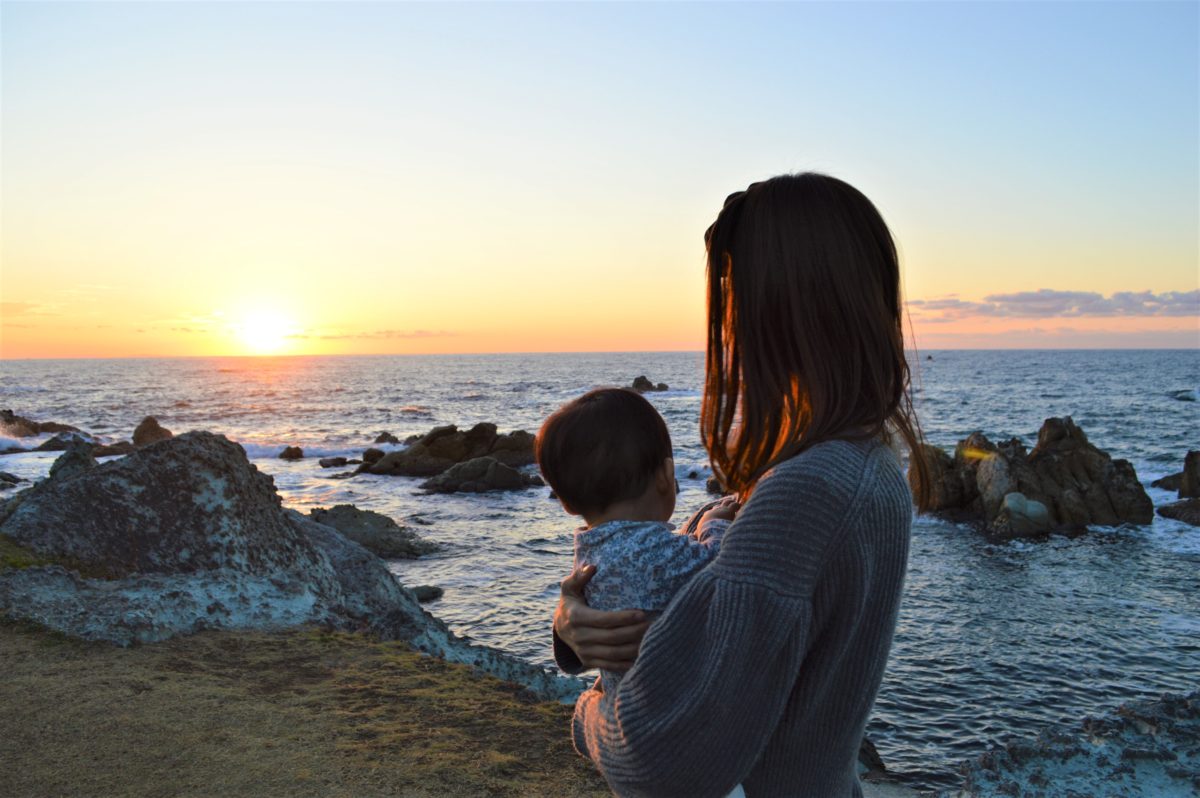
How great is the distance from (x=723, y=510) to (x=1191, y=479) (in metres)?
25.1

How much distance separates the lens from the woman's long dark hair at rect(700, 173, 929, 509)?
61.5 inches

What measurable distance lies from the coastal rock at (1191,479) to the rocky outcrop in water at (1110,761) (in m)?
20.7

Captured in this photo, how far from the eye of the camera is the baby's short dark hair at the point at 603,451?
7.05 feet

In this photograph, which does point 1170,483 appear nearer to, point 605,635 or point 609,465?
point 609,465

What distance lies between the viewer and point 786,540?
1414 mm

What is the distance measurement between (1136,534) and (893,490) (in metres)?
20.1

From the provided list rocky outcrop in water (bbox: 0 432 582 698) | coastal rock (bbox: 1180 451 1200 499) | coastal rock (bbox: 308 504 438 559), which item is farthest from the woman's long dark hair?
coastal rock (bbox: 1180 451 1200 499)

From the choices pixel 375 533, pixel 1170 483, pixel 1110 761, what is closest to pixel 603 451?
pixel 1110 761

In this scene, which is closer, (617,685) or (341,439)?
(617,685)

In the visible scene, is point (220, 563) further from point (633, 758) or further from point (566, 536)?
point (566, 536)

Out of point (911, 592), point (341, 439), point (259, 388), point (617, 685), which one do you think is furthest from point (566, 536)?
point (259, 388)

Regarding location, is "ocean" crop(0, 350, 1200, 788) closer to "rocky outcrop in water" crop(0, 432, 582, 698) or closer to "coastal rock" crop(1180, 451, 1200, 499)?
"coastal rock" crop(1180, 451, 1200, 499)

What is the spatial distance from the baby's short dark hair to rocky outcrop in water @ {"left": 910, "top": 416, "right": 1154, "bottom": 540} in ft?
58.2

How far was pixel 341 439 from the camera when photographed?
141 feet
